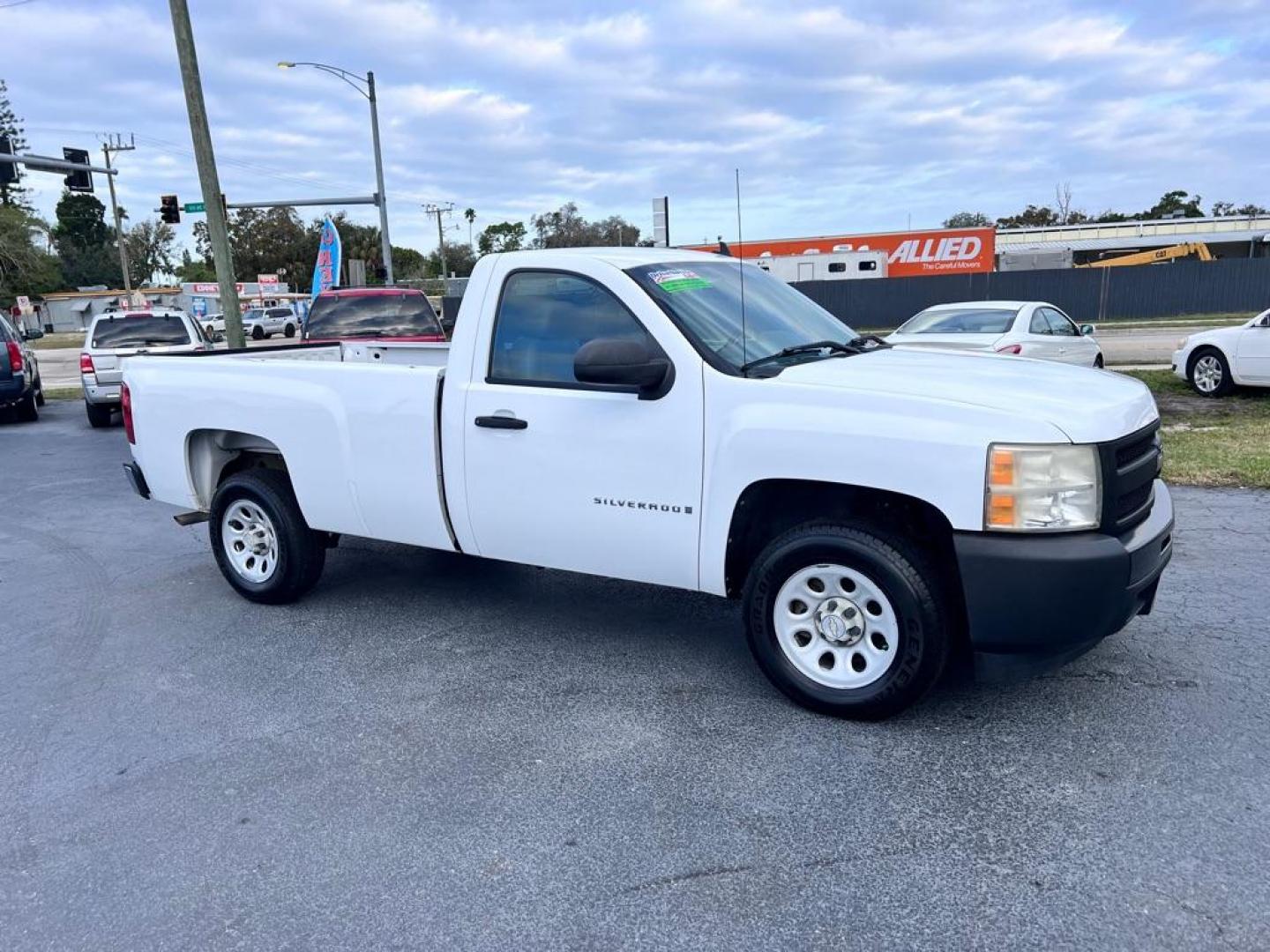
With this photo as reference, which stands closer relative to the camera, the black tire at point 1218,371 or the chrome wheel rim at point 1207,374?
the black tire at point 1218,371

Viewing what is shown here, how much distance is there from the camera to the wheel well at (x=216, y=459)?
5918 millimetres

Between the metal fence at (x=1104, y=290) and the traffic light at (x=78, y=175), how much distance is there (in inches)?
860

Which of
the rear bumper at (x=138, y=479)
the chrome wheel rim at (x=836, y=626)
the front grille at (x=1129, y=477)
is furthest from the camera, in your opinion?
the rear bumper at (x=138, y=479)

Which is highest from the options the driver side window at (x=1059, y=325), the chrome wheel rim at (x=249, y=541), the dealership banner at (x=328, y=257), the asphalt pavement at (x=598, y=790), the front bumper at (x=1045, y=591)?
the dealership banner at (x=328, y=257)

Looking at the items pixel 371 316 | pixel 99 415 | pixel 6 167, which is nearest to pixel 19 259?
pixel 6 167

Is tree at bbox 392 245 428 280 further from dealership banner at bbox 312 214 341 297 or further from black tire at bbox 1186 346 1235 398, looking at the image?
black tire at bbox 1186 346 1235 398

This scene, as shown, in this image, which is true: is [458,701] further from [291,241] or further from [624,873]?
[291,241]

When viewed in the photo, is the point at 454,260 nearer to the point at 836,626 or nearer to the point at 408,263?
the point at 408,263

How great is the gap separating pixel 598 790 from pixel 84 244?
408 ft

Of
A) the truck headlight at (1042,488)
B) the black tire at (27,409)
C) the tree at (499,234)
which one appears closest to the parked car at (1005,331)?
the truck headlight at (1042,488)

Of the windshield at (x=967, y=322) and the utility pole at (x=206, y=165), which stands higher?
the utility pole at (x=206, y=165)

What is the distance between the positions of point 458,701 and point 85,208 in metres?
124

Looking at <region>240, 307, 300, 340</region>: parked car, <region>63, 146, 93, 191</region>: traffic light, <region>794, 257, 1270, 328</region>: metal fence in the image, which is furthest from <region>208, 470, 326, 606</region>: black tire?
<region>240, 307, 300, 340</region>: parked car

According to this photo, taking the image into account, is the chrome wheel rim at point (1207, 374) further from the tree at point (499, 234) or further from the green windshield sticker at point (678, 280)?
the tree at point (499, 234)
